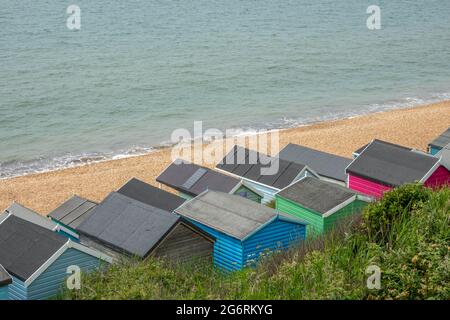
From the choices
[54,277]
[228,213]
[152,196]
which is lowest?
[152,196]

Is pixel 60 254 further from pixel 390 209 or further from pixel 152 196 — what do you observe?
pixel 390 209

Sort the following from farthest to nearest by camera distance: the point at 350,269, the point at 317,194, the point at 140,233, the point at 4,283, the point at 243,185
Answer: the point at 243,185
the point at 317,194
the point at 140,233
the point at 4,283
the point at 350,269

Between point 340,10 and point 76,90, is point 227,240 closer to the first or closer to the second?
point 76,90

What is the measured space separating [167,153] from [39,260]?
25.0 metres

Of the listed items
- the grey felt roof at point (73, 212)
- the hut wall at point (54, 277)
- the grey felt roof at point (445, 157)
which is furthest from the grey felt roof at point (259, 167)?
the hut wall at point (54, 277)

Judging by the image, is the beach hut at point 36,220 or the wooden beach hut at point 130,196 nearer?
the beach hut at point 36,220

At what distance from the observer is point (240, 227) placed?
60.2 feet

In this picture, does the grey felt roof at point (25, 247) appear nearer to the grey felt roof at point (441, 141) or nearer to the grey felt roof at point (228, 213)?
the grey felt roof at point (228, 213)

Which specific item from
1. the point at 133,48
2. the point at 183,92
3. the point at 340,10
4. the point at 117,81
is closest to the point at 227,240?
the point at 183,92

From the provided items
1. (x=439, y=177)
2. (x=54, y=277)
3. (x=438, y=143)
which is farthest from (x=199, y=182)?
(x=438, y=143)

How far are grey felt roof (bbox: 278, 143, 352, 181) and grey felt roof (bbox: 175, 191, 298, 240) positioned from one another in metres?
8.28

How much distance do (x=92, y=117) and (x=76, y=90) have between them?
710 centimetres

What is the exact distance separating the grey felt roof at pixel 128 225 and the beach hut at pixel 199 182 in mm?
5316

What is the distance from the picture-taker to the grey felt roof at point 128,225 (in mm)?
17297
